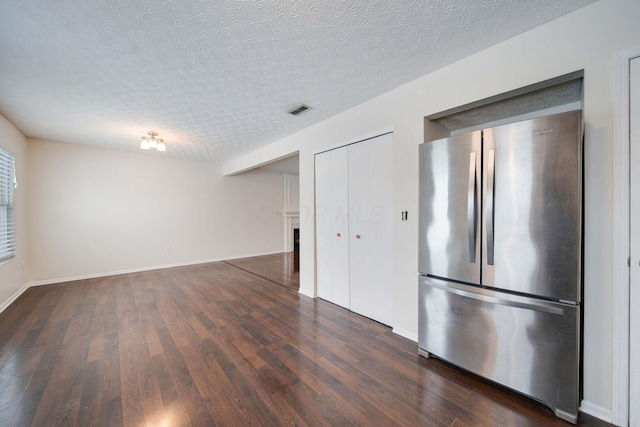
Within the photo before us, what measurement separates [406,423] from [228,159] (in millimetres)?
5669

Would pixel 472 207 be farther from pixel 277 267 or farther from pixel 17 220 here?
pixel 17 220

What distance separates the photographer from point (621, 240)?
52.8 inches

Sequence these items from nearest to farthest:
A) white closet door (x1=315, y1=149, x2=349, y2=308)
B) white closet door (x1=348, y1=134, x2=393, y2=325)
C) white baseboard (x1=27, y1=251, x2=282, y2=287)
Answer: white closet door (x1=348, y1=134, x2=393, y2=325) → white closet door (x1=315, y1=149, x2=349, y2=308) → white baseboard (x1=27, y1=251, x2=282, y2=287)

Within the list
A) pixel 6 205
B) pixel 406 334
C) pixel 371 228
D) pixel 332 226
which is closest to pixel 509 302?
pixel 406 334

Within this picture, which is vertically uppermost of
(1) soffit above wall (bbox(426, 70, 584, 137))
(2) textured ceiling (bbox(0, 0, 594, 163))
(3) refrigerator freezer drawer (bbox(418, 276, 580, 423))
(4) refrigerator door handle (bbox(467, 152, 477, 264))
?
(2) textured ceiling (bbox(0, 0, 594, 163))

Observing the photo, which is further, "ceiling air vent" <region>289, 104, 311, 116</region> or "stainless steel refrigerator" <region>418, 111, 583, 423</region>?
"ceiling air vent" <region>289, 104, 311, 116</region>

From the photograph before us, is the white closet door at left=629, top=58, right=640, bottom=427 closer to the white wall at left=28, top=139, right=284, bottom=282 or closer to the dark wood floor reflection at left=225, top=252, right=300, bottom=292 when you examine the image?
the dark wood floor reflection at left=225, top=252, right=300, bottom=292

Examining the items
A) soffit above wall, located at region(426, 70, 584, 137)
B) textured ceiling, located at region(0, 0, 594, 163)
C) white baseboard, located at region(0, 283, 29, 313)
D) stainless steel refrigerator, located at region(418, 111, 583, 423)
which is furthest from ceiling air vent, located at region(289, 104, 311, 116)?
white baseboard, located at region(0, 283, 29, 313)

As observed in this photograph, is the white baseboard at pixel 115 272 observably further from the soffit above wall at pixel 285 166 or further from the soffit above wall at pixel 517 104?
the soffit above wall at pixel 517 104

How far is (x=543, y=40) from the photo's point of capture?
5.26ft

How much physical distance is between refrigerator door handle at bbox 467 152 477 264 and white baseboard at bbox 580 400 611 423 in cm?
100

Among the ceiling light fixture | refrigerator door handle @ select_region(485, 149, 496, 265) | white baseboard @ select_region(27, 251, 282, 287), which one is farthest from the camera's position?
white baseboard @ select_region(27, 251, 282, 287)

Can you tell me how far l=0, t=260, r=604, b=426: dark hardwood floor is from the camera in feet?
4.79

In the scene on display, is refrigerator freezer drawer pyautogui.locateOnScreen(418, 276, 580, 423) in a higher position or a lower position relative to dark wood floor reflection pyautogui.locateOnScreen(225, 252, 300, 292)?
higher
